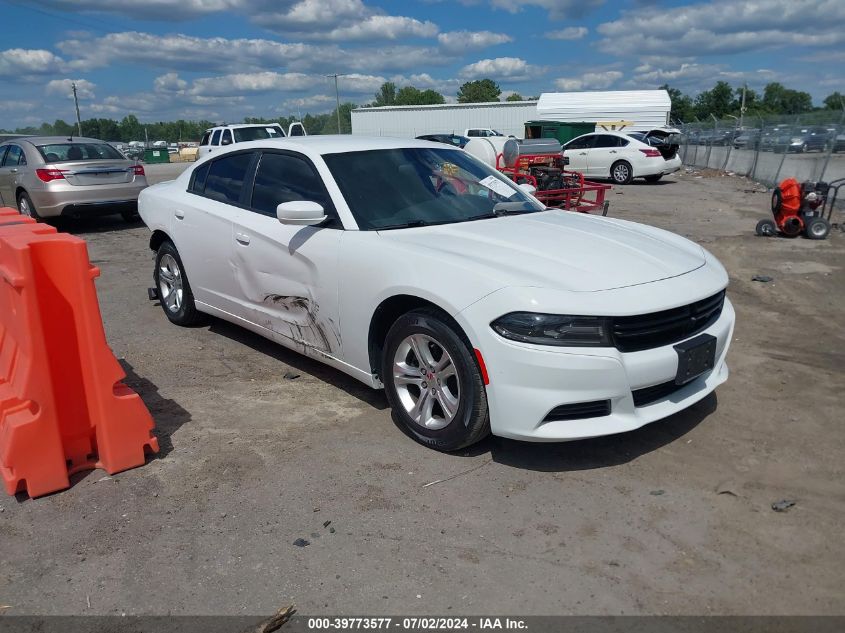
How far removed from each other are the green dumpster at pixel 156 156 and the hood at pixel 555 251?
48.8m

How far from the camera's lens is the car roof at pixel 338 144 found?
463cm

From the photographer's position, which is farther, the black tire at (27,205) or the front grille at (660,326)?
the black tire at (27,205)

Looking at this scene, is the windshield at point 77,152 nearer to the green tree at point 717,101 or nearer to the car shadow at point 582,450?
the car shadow at point 582,450

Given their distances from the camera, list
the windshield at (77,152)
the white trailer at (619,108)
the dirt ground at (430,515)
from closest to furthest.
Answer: the dirt ground at (430,515), the windshield at (77,152), the white trailer at (619,108)

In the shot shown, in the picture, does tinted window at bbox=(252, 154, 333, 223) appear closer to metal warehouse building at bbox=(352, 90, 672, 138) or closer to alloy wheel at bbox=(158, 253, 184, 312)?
alloy wheel at bbox=(158, 253, 184, 312)

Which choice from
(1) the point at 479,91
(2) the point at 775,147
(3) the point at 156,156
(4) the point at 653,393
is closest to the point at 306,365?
(4) the point at 653,393

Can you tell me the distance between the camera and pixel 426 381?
3.71m

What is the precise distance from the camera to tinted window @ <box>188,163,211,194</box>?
18.3ft

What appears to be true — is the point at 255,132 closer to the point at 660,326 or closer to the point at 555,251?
the point at 555,251

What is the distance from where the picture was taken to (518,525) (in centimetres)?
310

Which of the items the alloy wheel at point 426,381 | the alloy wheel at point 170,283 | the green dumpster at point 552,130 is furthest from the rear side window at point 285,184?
the green dumpster at point 552,130

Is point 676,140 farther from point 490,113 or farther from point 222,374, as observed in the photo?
point 222,374

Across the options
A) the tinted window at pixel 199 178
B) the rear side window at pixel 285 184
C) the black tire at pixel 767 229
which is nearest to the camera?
the rear side window at pixel 285 184

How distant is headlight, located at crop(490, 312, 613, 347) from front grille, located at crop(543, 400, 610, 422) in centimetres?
30
